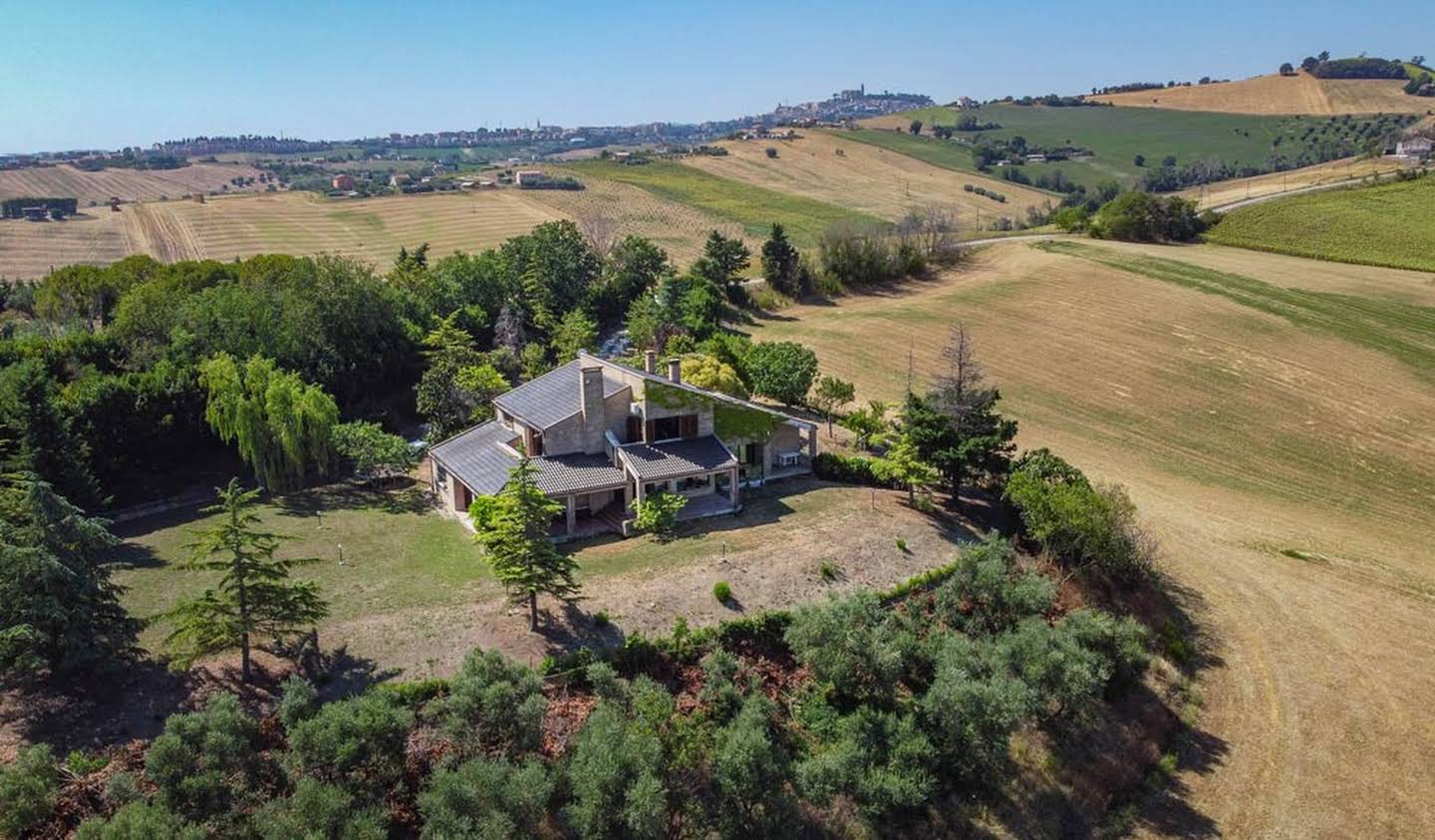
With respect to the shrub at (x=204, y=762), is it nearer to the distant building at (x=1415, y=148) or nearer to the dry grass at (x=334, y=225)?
the dry grass at (x=334, y=225)

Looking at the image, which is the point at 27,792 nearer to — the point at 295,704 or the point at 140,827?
the point at 140,827

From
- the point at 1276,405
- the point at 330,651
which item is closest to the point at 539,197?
the point at 1276,405

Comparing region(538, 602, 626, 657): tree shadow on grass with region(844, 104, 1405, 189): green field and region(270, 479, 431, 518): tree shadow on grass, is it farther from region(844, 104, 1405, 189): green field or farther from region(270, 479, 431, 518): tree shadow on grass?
region(844, 104, 1405, 189): green field

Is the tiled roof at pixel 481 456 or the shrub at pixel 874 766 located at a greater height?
the tiled roof at pixel 481 456

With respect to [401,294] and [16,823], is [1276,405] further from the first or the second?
[16,823]

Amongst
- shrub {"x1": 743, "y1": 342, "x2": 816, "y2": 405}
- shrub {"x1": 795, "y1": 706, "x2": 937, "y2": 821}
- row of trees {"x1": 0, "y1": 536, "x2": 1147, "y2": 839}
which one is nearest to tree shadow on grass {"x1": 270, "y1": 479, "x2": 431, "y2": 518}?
row of trees {"x1": 0, "y1": 536, "x2": 1147, "y2": 839}

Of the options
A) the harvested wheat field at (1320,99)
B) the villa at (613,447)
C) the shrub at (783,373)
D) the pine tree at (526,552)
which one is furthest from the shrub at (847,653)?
the harvested wheat field at (1320,99)
